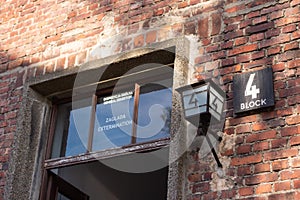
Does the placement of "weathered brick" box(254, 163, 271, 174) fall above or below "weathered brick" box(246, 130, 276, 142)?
below

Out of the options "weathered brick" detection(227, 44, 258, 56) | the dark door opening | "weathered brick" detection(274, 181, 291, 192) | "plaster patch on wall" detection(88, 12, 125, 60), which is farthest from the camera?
the dark door opening

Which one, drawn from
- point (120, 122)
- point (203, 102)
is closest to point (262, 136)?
point (203, 102)

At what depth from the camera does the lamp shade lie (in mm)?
3852

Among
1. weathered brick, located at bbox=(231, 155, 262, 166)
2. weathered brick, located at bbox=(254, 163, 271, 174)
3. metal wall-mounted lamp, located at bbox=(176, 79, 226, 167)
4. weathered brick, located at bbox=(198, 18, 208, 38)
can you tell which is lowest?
weathered brick, located at bbox=(254, 163, 271, 174)

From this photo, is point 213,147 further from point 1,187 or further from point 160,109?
point 1,187

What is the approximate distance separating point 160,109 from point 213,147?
0.89 meters

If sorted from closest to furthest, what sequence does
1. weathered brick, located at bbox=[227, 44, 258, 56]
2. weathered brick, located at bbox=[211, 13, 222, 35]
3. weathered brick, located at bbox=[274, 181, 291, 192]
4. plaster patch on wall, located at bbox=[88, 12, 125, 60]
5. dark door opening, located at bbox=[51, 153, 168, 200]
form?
weathered brick, located at bbox=[274, 181, 291, 192] < weathered brick, located at bbox=[227, 44, 258, 56] < weathered brick, located at bbox=[211, 13, 222, 35] < plaster patch on wall, located at bbox=[88, 12, 125, 60] < dark door opening, located at bbox=[51, 153, 168, 200]

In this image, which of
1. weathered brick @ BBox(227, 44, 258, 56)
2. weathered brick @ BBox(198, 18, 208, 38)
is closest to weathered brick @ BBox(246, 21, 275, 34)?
weathered brick @ BBox(227, 44, 258, 56)

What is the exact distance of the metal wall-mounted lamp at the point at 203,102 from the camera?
12.6 ft

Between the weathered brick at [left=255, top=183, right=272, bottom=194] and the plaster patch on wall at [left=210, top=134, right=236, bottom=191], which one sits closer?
the weathered brick at [left=255, top=183, right=272, bottom=194]

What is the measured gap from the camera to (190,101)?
388 cm

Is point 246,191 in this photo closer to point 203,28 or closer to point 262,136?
point 262,136

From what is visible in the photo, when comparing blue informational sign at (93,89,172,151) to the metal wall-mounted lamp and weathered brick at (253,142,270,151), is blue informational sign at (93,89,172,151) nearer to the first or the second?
the metal wall-mounted lamp

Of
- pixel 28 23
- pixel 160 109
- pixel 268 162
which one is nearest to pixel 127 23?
pixel 160 109
